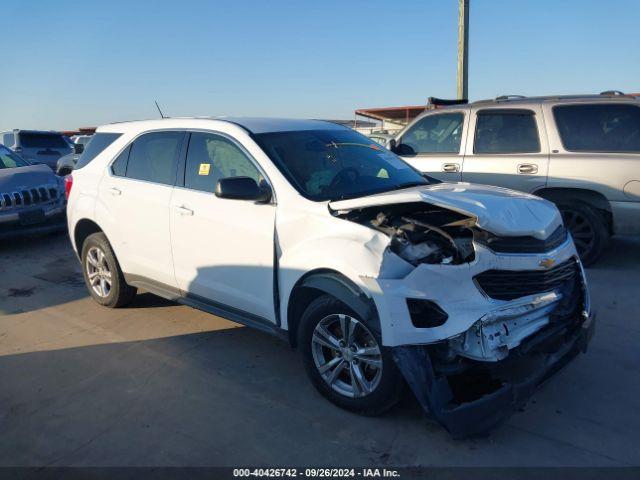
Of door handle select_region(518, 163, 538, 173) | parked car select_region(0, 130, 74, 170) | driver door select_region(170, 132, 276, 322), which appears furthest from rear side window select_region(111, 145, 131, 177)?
parked car select_region(0, 130, 74, 170)

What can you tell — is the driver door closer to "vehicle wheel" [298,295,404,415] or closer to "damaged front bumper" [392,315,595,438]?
"vehicle wheel" [298,295,404,415]

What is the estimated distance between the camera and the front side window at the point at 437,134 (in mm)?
7113

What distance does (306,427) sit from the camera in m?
3.25

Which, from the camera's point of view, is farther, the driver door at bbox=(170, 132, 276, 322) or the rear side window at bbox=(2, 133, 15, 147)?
the rear side window at bbox=(2, 133, 15, 147)

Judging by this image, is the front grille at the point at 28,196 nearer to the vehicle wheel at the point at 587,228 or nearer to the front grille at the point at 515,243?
the front grille at the point at 515,243

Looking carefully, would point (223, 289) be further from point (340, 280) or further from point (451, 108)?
point (451, 108)

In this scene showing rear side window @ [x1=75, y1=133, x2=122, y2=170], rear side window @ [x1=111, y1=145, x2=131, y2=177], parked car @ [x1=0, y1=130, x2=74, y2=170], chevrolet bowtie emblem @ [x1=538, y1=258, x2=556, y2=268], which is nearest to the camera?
chevrolet bowtie emblem @ [x1=538, y1=258, x2=556, y2=268]

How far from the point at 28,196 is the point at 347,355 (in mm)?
6847

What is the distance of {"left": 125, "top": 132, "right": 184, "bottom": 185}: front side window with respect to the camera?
4.53 meters

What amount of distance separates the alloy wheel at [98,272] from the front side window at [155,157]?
959mm

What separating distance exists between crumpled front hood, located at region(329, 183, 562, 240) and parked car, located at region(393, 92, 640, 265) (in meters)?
2.93

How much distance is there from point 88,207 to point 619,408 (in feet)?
15.7

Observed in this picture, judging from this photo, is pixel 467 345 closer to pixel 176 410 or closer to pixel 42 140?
pixel 176 410

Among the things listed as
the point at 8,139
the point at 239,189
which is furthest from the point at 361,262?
the point at 8,139
